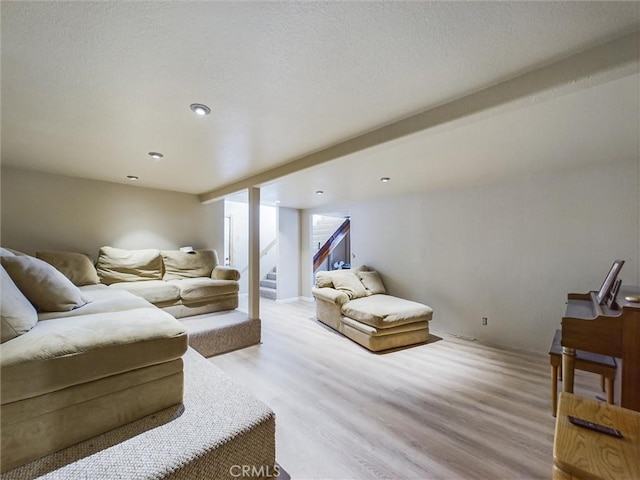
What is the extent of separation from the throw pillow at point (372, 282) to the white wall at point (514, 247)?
0.72ft

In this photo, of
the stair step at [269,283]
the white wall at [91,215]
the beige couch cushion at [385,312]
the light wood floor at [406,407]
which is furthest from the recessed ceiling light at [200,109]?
the stair step at [269,283]

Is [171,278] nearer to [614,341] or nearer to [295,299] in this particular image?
[295,299]

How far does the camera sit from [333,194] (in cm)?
430

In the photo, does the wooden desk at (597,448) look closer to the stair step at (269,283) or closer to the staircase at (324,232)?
the stair step at (269,283)

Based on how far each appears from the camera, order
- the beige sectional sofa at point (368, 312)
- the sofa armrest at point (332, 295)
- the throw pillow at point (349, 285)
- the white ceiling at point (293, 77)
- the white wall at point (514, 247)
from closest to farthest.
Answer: the white ceiling at point (293, 77)
the white wall at point (514, 247)
the beige sectional sofa at point (368, 312)
the sofa armrest at point (332, 295)
the throw pillow at point (349, 285)

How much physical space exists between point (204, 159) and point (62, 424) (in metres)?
2.23

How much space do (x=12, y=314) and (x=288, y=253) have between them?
15.2 ft

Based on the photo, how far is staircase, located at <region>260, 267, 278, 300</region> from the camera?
595 centimetres

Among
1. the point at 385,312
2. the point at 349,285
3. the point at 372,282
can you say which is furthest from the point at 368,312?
the point at 372,282

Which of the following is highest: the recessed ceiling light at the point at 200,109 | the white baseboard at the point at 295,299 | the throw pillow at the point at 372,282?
the recessed ceiling light at the point at 200,109

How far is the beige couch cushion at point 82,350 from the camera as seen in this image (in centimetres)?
100

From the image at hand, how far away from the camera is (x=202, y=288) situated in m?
3.33

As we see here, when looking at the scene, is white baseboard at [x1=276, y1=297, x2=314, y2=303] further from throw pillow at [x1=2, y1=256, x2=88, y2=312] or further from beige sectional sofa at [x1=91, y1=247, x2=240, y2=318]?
throw pillow at [x1=2, y1=256, x2=88, y2=312]

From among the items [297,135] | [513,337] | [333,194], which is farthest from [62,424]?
[513,337]
